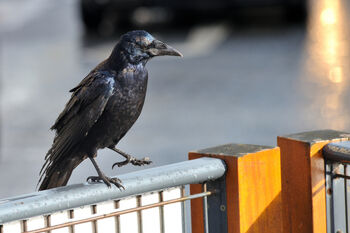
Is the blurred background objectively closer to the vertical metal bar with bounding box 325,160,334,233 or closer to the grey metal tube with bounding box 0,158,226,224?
the vertical metal bar with bounding box 325,160,334,233

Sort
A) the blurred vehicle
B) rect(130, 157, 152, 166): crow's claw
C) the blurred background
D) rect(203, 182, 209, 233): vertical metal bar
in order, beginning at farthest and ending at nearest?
1. the blurred vehicle
2. the blurred background
3. rect(130, 157, 152, 166): crow's claw
4. rect(203, 182, 209, 233): vertical metal bar

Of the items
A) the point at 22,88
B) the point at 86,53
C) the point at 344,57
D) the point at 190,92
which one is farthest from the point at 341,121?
the point at 86,53

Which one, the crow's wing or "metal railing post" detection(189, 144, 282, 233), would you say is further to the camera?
the crow's wing

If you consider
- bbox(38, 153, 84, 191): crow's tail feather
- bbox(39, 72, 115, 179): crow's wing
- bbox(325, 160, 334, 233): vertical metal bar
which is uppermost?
bbox(39, 72, 115, 179): crow's wing

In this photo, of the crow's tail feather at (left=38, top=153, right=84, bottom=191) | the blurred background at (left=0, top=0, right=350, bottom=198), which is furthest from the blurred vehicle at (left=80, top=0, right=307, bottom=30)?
the crow's tail feather at (left=38, top=153, right=84, bottom=191)

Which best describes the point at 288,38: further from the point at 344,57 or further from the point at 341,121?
the point at 341,121

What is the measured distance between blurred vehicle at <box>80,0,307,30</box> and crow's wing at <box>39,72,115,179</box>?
45.9ft

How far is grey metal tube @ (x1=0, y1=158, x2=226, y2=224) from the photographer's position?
128 inches

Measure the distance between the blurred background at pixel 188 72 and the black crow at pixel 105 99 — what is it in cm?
499

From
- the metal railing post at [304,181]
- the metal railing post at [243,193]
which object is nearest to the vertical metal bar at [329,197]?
the metal railing post at [304,181]

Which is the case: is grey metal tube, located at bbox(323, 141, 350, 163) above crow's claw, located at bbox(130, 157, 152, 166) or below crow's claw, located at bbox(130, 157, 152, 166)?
above

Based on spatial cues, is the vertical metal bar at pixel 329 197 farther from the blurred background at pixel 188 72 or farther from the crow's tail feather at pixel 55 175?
the blurred background at pixel 188 72

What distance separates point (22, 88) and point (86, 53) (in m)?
2.30

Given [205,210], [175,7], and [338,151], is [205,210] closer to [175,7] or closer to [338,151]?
[338,151]
